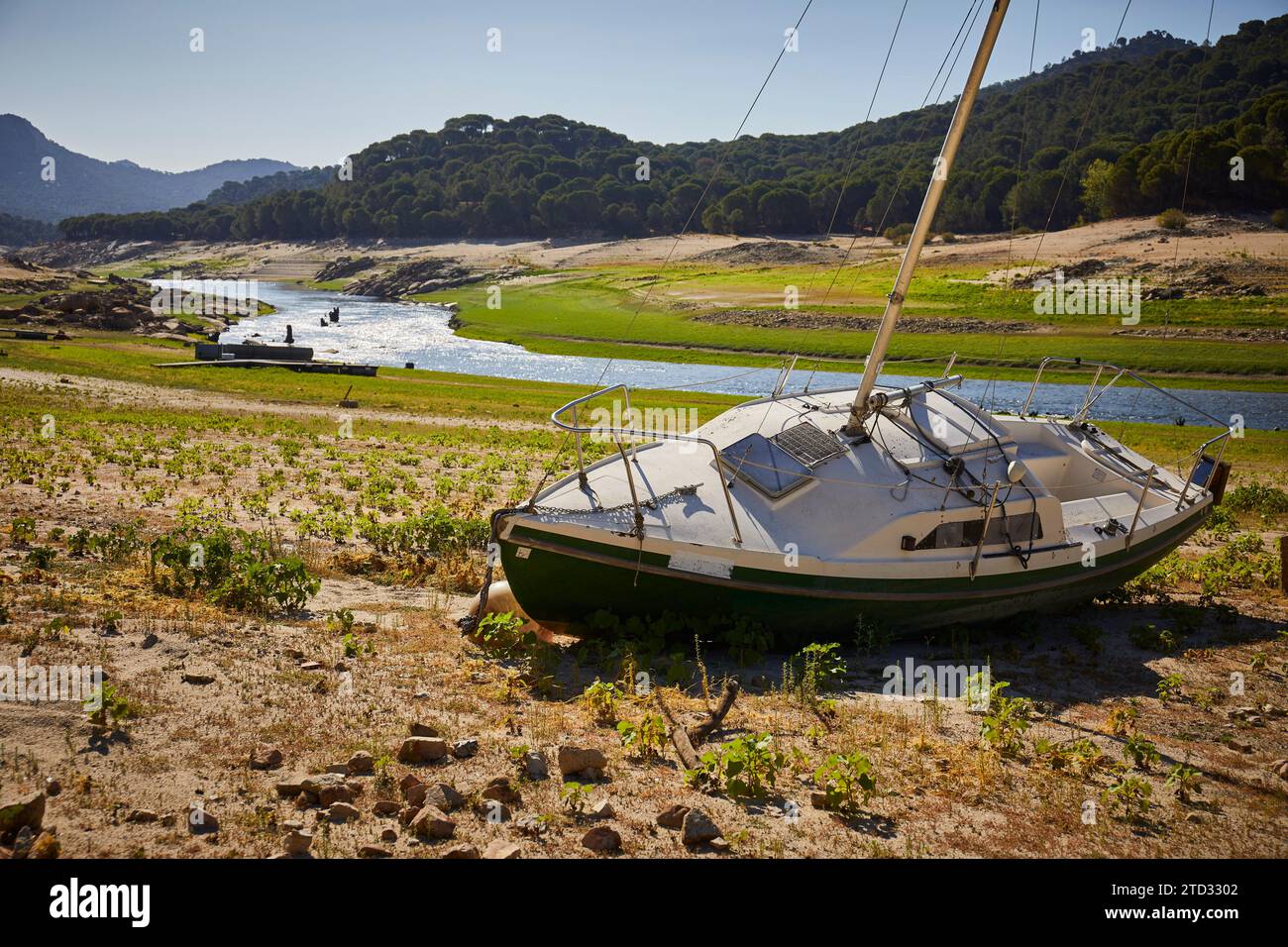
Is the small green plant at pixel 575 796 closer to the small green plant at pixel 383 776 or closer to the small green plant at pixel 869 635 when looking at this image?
the small green plant at pixel 383 776

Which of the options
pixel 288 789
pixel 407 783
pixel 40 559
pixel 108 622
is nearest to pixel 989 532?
pixel 407 783

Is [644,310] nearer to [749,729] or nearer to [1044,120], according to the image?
[749,729]

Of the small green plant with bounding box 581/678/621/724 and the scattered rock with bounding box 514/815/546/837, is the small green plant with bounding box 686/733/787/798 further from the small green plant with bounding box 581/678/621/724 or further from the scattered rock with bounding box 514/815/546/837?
the scattered rock with bounding box 514/815/546/837

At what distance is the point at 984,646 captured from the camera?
42.6 ft

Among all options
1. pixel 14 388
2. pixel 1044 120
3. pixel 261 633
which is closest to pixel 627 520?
pixel 261 633

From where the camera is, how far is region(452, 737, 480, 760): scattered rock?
818 cm

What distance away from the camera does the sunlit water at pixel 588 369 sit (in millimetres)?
47594

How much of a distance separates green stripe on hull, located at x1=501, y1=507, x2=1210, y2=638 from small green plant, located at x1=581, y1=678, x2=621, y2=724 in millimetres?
1686

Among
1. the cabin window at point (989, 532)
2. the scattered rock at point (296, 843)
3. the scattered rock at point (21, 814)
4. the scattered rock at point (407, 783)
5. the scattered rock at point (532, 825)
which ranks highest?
the cabin window at point (989, 532)

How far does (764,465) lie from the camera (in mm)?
12367

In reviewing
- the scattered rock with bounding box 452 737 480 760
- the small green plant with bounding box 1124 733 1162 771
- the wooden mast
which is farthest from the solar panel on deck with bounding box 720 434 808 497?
the scattered rock with bounding box 452 737 480 760

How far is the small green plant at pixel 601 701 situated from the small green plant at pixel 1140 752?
495 cm

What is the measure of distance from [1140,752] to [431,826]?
21.6 ft

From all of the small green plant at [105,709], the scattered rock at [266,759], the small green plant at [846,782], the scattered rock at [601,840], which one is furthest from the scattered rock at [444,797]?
the small green plant at [846,782]
